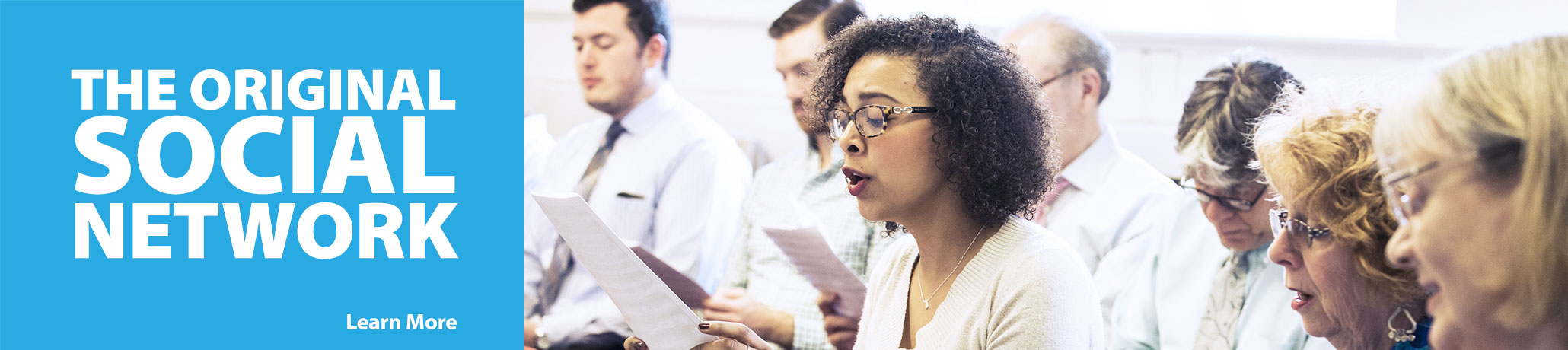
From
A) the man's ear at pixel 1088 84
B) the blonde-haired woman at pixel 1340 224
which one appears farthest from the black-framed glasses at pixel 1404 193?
the man's ear at pixel 1088 84

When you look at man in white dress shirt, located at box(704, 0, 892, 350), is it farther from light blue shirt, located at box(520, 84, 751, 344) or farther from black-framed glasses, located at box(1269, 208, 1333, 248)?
black-framed glasses, located at box(1269, 208, 1333, 248)

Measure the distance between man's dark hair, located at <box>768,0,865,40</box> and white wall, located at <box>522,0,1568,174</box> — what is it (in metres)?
0.65

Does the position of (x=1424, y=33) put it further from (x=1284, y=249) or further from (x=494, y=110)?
(x=494, y=110)

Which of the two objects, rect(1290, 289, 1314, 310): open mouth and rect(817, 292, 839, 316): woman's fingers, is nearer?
rect(1290, 289, 1314, 310): open mouth

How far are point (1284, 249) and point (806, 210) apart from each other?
1.39 m

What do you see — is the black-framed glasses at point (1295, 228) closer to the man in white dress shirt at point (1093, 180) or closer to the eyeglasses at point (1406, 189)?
the eyeglasses at point (1406, 189)

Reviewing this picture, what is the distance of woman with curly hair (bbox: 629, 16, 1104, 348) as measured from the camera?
147cm

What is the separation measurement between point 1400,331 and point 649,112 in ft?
7.67

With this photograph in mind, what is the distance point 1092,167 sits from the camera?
256cm

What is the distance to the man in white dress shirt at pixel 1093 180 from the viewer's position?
2375 mm

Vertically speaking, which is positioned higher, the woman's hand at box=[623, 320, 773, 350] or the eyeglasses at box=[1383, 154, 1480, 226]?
the eyeglasses at box=[1383, 154, 1480, 226]

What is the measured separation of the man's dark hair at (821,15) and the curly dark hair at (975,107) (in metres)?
1.29

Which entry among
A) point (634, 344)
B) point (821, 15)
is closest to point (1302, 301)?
point (634, 344)

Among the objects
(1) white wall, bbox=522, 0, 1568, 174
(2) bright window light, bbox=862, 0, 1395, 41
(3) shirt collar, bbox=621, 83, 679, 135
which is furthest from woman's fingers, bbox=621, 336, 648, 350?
(3) shirt collar, bbox=621, 83, 679, 135
